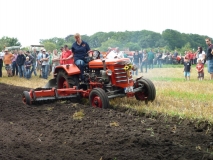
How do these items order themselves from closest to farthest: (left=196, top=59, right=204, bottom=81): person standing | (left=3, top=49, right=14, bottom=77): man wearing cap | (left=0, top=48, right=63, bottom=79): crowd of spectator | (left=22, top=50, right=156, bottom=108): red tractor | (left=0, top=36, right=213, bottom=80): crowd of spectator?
(left=22, top=50, right=156, bottom=108): red tractor → (left=0, top=36, right=213, bottom=80): crowd of spectator → (left=196, top=59, right=204, bottom=81): person standing → (left=0, top=48, right=63, bottom=79): crowd of spectator → (left=3, top=49, right=14, bottom=77): man wearing cap

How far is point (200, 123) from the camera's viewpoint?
6.00m

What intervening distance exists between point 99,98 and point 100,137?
2.43 m

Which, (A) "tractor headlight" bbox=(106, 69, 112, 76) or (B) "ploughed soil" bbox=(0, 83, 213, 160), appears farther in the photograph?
(A) "tractor headlight" bbox=(106, 69, 112, 76)

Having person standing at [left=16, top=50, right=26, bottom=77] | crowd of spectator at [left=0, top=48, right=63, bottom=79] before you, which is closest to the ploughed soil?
crowd of spectator at [left=0, top=48, right=63, bottom=79]

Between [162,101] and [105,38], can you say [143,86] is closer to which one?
[162,101]

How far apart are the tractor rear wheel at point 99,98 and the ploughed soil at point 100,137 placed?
22cm

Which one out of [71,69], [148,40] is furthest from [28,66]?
[71,69]

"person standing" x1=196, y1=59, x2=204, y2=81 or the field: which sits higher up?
"person standing" x1=196, y1=59, x2=204, y2=81

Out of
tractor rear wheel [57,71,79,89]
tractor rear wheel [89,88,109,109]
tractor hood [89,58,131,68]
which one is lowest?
tractor rear wheel [89,88,109,109]

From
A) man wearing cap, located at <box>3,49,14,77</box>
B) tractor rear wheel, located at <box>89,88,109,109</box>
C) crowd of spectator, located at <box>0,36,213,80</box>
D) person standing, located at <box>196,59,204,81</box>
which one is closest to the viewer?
tractor rear wheel, located at <box>89,88,109,109</box>

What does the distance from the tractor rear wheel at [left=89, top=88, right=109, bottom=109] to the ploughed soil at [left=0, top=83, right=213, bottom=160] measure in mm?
217

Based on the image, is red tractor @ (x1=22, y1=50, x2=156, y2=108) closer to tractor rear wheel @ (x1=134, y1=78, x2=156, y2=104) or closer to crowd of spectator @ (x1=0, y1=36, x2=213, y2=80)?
tractor rear wheel @ (x1=134, y1=78, x2=156, y2=104)

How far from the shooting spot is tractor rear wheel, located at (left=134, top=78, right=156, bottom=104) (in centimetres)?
813

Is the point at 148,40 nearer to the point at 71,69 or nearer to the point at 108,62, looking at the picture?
the point at 71,69
